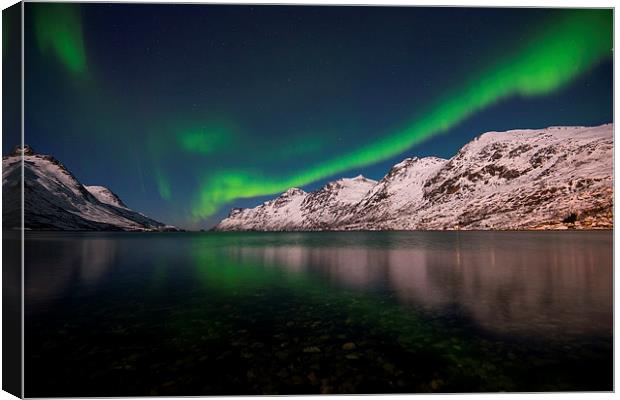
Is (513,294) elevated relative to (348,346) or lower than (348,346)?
lower

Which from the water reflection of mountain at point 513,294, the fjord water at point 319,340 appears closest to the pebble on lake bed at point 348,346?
the fjord water at point 319,340

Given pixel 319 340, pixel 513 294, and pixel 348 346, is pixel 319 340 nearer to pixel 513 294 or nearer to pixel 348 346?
pixel 348 346

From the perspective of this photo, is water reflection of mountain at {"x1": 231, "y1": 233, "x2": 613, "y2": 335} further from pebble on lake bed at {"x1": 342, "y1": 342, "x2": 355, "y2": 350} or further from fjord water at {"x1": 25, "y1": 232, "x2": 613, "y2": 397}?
pebble on lake bed at {"x1": 342, "y1": 342, "x2": 355, "y2": 350}

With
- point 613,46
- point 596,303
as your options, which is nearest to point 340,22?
point 613,46

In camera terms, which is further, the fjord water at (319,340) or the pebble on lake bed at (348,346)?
the pebble on lake bed at (348,346)

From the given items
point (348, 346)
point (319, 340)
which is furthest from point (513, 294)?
point (319, 340)

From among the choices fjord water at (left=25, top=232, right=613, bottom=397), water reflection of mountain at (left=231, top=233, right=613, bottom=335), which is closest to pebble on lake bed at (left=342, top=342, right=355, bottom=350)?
fjord water at (left=25, top=232, right=613, bottom=397)

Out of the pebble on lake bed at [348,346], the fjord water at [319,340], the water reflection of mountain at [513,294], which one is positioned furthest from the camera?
the water reflection of mountain at [513,294]

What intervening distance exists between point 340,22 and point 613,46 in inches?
274

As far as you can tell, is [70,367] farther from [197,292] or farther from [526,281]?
[526,281]

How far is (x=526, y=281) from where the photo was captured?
1717 centimetres

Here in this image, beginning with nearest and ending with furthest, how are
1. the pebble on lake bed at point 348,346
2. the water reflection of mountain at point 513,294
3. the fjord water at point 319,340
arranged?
the fjord water at point 319,340
the pebble on lake bed at point 348,346
the water reflection of mountain at point 513,294

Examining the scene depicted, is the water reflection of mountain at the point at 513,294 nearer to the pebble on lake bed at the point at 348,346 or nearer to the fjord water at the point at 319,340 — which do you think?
the fjord water at the point at 319,340

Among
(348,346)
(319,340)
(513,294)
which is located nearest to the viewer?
(348,346)
